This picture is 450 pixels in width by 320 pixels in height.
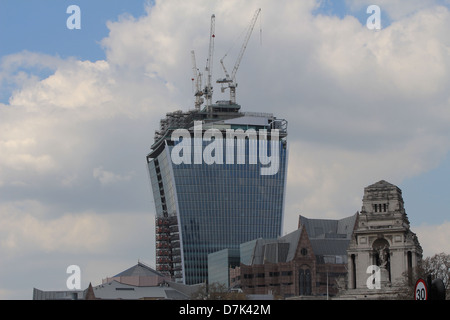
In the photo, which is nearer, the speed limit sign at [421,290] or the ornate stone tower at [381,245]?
the speed limit sign at [421,290]

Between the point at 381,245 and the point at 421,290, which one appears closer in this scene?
the point at 421,290

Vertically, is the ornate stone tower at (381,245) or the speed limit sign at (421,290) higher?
the ornate stone tower at (381,245)

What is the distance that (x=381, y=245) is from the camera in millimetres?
190625

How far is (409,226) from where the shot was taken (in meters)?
192

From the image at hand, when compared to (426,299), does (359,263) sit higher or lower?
higher

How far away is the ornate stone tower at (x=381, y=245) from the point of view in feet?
612

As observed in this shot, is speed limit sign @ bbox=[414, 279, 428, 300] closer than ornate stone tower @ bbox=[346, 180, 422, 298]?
Yes

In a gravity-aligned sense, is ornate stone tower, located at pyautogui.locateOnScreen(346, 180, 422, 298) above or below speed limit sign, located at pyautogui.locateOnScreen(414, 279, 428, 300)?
above

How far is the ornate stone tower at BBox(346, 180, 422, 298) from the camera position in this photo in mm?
186500

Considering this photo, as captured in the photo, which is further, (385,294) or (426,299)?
(385,294)
